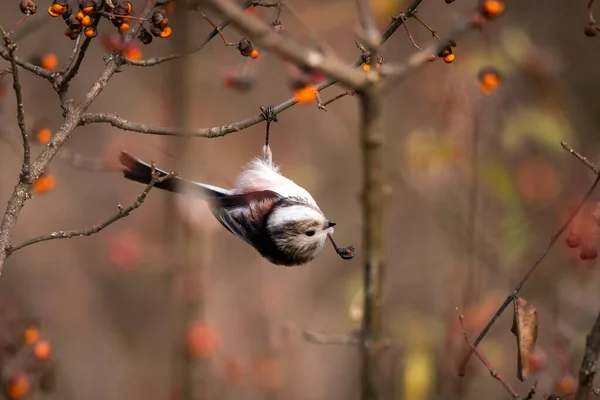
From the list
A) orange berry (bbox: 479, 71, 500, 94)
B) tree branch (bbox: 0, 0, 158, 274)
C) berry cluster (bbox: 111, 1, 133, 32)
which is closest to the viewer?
tree branch (bbox: 0, 0, 158, 274)

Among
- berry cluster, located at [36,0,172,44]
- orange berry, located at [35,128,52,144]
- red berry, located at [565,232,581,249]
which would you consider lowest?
red berry, located at [565,232,581,249]

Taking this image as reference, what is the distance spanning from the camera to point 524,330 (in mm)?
1994

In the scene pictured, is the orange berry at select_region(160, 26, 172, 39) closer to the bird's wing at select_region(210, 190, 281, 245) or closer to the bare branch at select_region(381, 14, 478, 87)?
the bird's wing at select_region(210, 190, 281, 245)

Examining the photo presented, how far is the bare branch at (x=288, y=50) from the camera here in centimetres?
119

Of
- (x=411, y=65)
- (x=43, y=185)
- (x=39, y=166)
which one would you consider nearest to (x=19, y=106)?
(x=39, y=166)

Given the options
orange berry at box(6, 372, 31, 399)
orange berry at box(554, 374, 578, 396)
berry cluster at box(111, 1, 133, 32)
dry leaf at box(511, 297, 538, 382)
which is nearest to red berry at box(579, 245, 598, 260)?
dry leaf at box(511, 297, 538, 382)

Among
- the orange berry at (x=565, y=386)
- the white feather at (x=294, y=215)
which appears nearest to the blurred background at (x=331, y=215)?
the orange berry at (x=565, y=386)

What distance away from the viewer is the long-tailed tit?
3.34m

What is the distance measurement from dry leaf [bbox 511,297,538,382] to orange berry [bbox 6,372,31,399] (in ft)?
6.80

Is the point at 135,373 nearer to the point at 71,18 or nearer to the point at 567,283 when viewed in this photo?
the point at 567,283

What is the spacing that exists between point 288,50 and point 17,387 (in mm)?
2438

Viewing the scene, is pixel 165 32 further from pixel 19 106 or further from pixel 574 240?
pixel 574 240

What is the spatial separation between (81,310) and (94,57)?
6.94ft

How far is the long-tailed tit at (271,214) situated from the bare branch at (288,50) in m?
1.98
